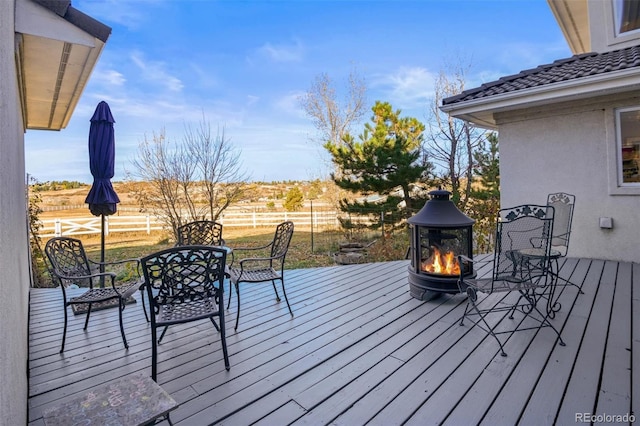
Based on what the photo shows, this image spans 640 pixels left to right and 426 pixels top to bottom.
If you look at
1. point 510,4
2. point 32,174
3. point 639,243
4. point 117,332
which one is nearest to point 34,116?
point 32,174

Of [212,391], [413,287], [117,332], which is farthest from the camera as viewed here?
[413,287]

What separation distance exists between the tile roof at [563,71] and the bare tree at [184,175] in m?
5.17

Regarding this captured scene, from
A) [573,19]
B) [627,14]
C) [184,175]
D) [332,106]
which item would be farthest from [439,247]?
[332,106]

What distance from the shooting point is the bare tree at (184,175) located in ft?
24.9

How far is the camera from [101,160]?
4.04 meters

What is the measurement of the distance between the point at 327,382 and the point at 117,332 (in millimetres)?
2174

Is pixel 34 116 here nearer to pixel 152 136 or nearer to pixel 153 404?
pixel 152 136

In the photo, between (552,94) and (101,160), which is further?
(552,94)

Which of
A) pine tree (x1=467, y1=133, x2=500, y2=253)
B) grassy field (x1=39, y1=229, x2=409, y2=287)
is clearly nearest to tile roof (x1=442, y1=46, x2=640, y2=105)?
pine tree (x1=467, y1=133, x2=500, y2=253)

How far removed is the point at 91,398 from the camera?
5.12 ft

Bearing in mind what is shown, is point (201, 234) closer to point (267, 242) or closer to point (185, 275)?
point (185, 275)

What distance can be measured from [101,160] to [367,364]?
3.83 metres

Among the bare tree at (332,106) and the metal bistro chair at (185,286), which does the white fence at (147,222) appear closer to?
the bare tree at (332,106)
